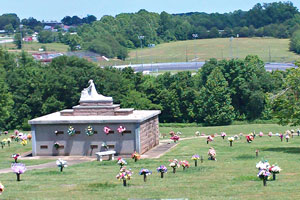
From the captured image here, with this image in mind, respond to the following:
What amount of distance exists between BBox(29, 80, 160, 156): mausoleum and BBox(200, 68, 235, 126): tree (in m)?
33.3

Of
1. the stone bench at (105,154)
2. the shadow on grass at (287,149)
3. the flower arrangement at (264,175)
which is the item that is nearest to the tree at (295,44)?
the shadow on grass at (287,149)

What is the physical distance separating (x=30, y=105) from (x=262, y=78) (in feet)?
85.1

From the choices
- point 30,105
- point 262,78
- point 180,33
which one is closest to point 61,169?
point 30,105


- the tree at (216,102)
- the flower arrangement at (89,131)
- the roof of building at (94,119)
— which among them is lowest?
the tree at (216,102)

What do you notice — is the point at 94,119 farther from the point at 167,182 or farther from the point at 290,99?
the point at 167,182

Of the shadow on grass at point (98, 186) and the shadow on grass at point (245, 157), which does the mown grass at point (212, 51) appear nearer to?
the shadow on grass at point (245, 157)

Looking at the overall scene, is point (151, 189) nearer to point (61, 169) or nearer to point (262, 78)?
point (61, 169)

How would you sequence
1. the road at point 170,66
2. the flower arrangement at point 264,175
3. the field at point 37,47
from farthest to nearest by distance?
the field at point 37,47, the road at point 170,66, the flower arrangement at point 264,175

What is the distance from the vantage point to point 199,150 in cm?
3697

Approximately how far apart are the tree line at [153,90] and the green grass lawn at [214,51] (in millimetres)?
53526

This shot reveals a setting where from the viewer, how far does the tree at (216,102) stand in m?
→ 72.7

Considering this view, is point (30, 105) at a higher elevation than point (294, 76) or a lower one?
lower

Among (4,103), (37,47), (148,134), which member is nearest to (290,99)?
(148,134)

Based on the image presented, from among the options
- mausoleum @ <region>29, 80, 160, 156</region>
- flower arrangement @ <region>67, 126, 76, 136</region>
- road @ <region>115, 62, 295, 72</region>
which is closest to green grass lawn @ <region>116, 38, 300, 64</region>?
road @ <region>115, 62, 295, 72</region>
